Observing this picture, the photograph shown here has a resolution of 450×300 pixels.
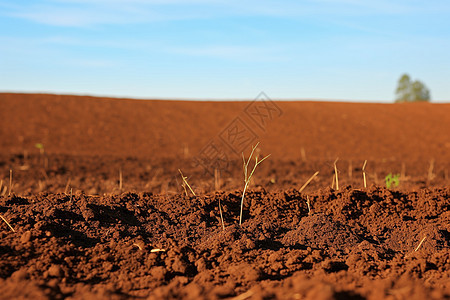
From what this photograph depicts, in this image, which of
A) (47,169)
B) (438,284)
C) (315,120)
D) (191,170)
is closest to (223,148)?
(191,170)

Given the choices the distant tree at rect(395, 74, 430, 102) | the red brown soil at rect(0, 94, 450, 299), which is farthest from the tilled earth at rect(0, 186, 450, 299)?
the distant tree at rect(395, 74, 430, 102)

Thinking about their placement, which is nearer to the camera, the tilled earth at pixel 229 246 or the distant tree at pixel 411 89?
the tilled earth at pixel 229 246

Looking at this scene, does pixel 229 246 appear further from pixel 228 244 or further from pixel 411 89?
pixel 411 89

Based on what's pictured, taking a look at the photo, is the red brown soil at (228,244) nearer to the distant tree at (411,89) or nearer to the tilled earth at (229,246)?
the tilled earth at (229,246)

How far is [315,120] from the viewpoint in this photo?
1995 cm

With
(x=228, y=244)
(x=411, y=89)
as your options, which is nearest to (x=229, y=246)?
(x=228, y=244)

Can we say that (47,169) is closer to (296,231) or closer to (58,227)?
(58,227)

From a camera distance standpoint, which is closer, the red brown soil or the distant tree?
the red brown soil

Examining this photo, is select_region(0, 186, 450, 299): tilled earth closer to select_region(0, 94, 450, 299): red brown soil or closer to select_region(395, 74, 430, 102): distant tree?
select_region(0, 94, 450, 299): red brown soil

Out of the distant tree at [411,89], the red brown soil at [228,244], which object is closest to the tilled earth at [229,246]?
the red brown soil at [228,244]

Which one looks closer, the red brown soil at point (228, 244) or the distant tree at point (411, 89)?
the red brown soil at point (228, 244)

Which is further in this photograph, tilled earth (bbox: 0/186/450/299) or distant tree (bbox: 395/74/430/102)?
distant tree (bbox: 395/74/430/102)

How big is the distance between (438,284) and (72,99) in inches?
866

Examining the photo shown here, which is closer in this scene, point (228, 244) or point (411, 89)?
point (228, 244)
